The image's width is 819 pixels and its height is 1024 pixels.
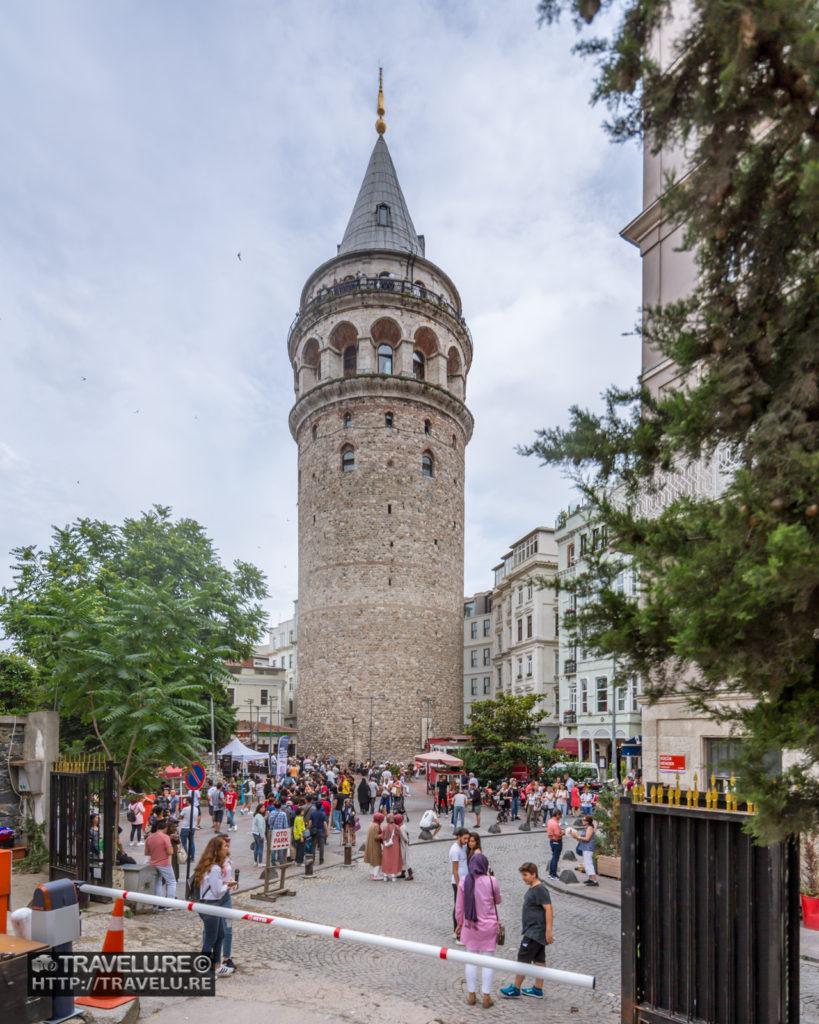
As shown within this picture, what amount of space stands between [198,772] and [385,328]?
35116 mm

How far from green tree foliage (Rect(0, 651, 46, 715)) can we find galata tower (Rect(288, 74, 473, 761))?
52.4 ft

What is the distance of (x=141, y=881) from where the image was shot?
39.2ft

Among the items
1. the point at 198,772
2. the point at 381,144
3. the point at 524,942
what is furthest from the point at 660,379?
the point at 381,144

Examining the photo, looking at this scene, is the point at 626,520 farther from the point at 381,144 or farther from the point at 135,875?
the point at 381,144

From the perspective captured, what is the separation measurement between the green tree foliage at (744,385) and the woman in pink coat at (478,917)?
181 inches

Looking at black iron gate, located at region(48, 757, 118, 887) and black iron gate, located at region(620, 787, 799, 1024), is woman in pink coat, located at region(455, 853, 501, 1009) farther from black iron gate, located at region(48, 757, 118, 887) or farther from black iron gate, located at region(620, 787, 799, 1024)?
black iron gate, located at region(48, 757, 118, 887)

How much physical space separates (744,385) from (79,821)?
1074cm

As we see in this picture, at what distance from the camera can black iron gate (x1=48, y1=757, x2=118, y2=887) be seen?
37.0ft

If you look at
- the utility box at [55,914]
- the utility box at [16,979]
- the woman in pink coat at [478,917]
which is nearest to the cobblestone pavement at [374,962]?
the woman in pink coat at [478,917]

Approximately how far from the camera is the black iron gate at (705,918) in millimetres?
5008

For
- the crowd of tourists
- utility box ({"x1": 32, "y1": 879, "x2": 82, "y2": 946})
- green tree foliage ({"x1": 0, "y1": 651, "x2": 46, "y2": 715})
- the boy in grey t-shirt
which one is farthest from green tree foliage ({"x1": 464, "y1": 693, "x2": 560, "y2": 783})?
utility box ({"x1": 32, "y1": 879, "x2": 82, "y2": 946})

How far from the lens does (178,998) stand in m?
7.83

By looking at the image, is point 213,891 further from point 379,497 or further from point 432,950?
point 379,497

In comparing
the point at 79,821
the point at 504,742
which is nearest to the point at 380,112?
the point at 504,742
